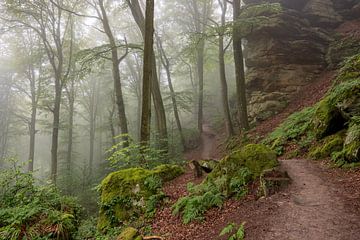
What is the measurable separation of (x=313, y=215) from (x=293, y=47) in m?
13.4

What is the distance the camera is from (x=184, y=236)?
4.79 m

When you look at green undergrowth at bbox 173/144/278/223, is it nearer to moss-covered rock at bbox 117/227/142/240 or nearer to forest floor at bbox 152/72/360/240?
forest floor at bbox 152/72/360/240

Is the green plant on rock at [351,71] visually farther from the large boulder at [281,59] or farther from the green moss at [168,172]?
the green moss at [168,172]

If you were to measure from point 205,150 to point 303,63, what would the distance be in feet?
27.7

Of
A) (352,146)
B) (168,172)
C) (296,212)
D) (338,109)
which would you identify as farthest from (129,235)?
(338,109)

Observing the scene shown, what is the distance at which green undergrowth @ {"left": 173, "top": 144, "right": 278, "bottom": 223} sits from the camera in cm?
536

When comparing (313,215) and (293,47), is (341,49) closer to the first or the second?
(293,47)

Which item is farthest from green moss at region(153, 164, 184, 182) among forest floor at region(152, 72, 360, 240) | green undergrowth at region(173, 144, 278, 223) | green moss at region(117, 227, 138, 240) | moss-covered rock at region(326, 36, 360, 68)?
moss-covered rock at region(326, 36, 360, 68)

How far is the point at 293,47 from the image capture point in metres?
15.0

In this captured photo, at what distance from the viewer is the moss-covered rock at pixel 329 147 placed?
6.48m

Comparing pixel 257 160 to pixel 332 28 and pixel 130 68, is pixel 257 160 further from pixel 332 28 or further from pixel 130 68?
pixel 130 68

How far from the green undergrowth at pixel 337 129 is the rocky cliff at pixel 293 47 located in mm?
5389

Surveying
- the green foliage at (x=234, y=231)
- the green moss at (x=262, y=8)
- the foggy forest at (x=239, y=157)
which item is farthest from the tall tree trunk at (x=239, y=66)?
the green foliage at (x=234, y=231)

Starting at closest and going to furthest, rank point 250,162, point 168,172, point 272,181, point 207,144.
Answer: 1. point 272,181
2. point 250,162
3. point 168,172
4. point 207,144
